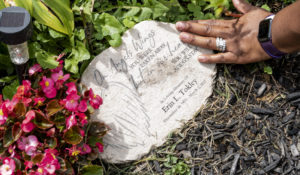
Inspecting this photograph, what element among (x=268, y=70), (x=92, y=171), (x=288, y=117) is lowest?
(x=92, y=171)

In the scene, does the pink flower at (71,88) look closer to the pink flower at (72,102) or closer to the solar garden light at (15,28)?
the pink flower at (72,102)

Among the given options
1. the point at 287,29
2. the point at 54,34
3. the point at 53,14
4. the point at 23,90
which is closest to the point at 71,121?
the point at 23,90

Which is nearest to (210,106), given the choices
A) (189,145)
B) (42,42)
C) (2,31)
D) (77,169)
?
(189,145)

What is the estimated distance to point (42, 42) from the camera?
2.38 m

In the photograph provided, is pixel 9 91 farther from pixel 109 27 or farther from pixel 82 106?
pixel 109 27

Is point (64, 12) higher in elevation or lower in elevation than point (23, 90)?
higher

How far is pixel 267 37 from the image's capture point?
94.5 inches

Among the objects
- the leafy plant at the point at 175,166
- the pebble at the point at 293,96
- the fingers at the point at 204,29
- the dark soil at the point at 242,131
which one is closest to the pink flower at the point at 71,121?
the dark soil at the point at 242,131

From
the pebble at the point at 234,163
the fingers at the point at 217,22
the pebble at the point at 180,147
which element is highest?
the fingers at the point at 217,22

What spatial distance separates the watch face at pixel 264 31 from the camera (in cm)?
240

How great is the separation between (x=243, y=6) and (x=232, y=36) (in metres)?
0.24

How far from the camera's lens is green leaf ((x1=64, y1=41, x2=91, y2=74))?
2.30m

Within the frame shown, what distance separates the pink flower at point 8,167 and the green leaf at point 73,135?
29 cm

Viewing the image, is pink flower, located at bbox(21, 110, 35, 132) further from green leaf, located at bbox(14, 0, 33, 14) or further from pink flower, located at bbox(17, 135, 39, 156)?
green leaf, located at bbox(14, 0, 33, 14)
